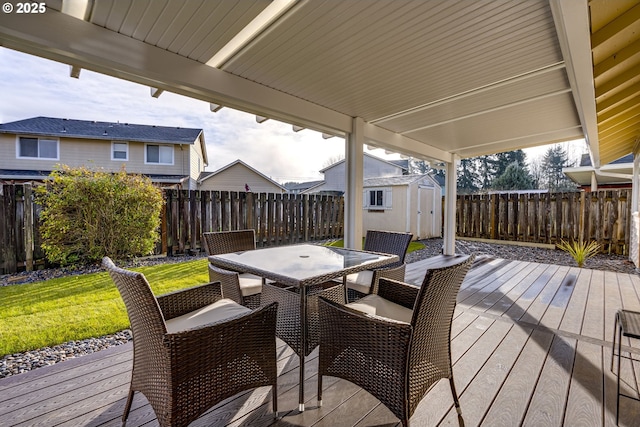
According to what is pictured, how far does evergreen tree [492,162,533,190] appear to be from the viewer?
21519mm

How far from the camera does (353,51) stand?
101 inches

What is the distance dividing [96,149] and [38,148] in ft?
6.48

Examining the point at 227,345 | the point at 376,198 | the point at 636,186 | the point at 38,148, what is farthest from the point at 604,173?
the point at 38,148

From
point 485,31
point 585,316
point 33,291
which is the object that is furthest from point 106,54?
point 585,316

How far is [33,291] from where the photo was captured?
12.4 ft

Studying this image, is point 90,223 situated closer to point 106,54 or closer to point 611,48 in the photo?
point 106,54

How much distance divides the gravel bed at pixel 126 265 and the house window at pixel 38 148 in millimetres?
10426

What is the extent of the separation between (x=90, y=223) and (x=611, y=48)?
704 cm

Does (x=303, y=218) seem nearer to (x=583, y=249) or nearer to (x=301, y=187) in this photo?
(x=583, y=249)

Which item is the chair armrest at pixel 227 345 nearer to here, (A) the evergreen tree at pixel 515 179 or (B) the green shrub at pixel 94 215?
(B) the green shrub at pixel 94 215

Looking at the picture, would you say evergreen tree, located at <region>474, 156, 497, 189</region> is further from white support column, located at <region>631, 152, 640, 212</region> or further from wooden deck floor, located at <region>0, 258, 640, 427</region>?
wooden deck floor, located at <region>0, 258, 640, 427</region>

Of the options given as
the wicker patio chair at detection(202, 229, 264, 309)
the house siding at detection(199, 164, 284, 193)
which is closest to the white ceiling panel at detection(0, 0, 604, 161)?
the wicker patio chair at detection(202, 229, 264, 309)

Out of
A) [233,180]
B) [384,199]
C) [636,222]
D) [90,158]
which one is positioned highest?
[90,158]

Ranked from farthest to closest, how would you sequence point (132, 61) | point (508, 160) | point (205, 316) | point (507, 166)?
point (508, 160)
point (507, 166)
point (132, 61)
point (205, 316)
